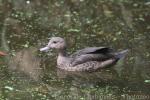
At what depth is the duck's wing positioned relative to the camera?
32.7 ft

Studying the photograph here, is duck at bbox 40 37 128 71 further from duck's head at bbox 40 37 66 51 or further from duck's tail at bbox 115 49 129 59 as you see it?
duck's head at bbox 40 37 66 51

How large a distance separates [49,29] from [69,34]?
1.81 feet

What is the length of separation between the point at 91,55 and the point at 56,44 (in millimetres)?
827

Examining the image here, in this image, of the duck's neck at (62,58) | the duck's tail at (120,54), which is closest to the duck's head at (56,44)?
the duck's neck at (62,58)

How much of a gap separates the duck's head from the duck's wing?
0.42m

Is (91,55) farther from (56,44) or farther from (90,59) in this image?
(56,44)

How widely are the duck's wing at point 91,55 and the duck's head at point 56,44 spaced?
16.7 inches

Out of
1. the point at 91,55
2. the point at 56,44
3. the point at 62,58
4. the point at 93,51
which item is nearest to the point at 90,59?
the point at 91,55

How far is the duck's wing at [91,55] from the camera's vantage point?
998 centimetres

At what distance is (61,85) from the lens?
29.9ft

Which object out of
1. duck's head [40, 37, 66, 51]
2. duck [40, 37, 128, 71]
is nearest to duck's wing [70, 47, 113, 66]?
duck [40, 37, 128, 71]

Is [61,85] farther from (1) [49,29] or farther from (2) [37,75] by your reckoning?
(1) [49,29]

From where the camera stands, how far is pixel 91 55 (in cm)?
999

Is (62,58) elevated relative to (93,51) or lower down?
lower down
